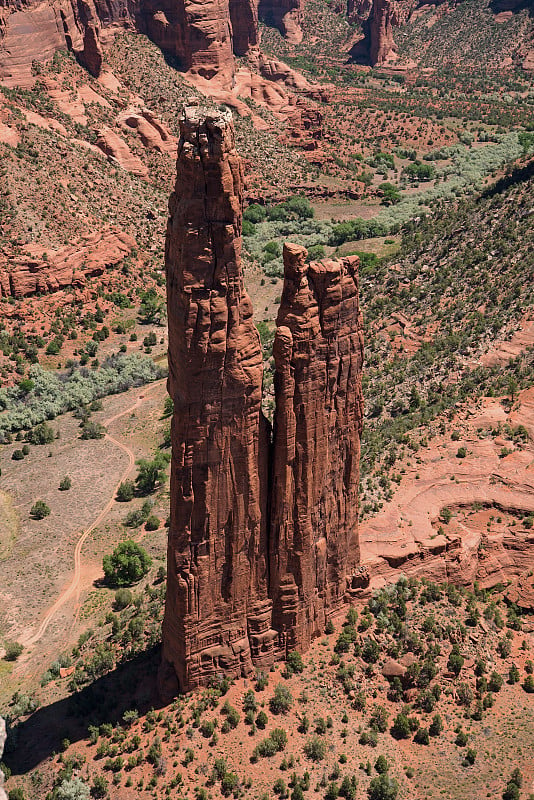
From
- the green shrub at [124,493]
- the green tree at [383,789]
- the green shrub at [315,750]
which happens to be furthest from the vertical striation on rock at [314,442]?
the green shrub at [124,493]

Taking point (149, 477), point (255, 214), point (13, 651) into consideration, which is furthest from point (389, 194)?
point (13, 651)

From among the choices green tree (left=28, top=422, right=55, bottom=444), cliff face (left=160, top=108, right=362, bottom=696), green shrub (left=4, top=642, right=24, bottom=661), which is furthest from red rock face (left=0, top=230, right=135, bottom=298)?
cliff face (left=160, top=108, right=362, bottom=696)

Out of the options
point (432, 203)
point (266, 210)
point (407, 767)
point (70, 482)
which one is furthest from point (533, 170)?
point (407, 767)

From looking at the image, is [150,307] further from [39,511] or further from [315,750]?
[315,750]

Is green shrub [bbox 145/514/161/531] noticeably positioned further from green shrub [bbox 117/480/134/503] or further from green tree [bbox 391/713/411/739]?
green tree [bbox 391/713/411/739]

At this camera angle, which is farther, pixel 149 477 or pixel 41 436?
pixel 41 436

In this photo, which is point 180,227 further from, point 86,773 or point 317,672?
→ point 86,773
